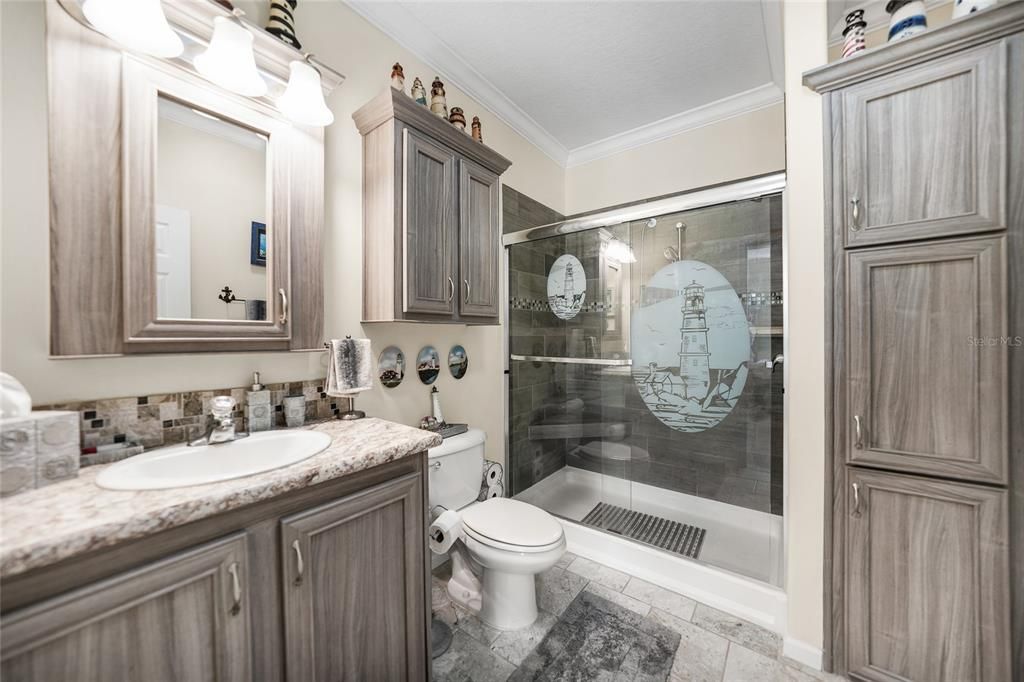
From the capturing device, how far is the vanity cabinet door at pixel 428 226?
5.32 feet

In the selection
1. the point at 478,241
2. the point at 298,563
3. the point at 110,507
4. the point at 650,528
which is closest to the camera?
the point at 110,507

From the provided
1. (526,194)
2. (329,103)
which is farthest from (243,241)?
(526,194)

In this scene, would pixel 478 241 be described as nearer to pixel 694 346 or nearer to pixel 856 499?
pixel 694 346

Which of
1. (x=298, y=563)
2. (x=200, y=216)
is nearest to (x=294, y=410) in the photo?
(x=298, y=563)

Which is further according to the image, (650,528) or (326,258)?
(650,528)

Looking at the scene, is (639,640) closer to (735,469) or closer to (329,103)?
(735,469)

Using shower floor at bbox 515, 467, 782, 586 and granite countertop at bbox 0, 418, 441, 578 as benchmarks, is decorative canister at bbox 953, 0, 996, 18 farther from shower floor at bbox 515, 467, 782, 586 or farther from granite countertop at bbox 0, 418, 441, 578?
granite countertop at bbox 0, 418, 441, 578

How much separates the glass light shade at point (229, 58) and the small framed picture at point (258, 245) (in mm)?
416

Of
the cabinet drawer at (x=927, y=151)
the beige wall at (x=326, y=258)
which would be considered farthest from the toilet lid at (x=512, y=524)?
the cabinet drawer at (x=927, y=151)

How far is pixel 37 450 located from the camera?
33.7 inches

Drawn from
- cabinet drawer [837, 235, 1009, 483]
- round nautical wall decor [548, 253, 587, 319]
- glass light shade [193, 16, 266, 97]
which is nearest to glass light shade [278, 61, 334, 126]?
glass light shade [193, 16, 266, 97]

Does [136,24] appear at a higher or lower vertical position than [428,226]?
higher

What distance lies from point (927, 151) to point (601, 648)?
2151 millimetres

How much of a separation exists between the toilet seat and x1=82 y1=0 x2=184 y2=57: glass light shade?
74.8 inches
